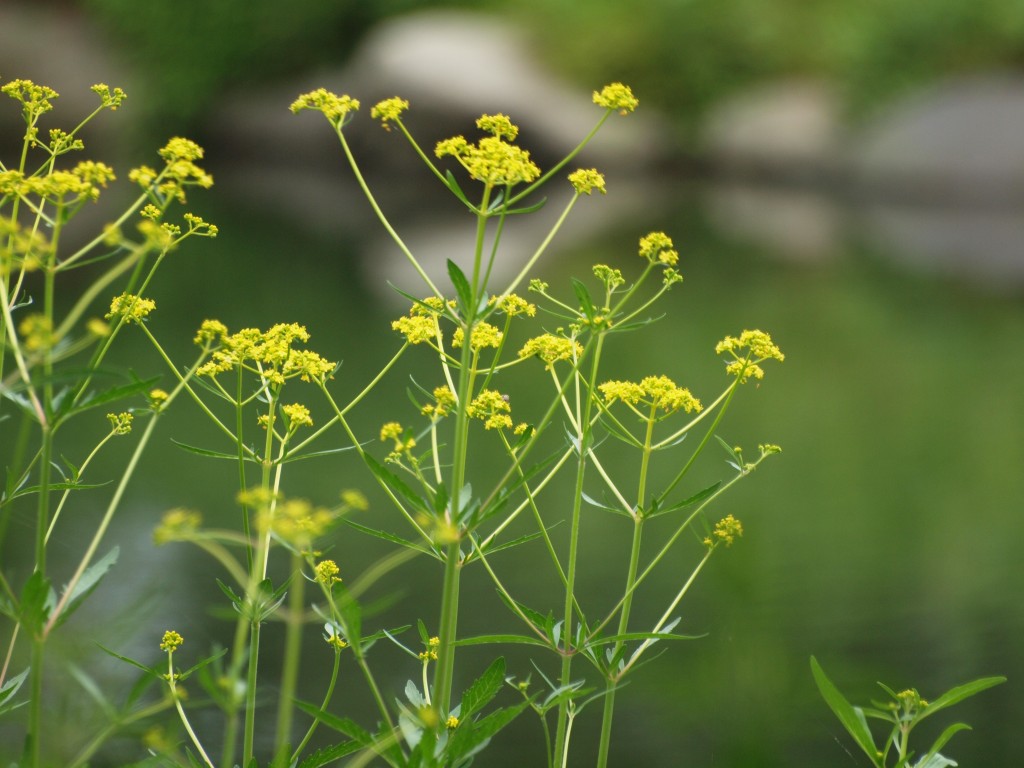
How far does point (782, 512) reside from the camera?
3.29 meters

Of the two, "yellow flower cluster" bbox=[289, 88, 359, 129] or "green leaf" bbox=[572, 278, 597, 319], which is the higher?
"yellow flower cluster" bbox=[289, 88, 359, 129]

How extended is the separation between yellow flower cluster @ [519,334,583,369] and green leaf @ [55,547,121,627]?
331mm

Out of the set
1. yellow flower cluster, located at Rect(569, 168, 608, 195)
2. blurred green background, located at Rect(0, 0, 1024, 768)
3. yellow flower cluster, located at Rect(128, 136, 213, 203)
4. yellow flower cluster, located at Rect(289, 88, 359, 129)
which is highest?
yellow flower cluster, located at Rect(289, 88, 359, 129)

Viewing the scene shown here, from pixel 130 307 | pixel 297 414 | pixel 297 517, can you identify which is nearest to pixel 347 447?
pixel 297 414

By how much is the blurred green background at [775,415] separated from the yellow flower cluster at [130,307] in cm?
21

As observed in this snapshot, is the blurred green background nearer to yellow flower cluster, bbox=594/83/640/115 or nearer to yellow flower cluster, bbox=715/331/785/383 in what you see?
yellow flower cluster, bbox=715/331/785/383

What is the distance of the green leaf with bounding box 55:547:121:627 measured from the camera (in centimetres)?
71

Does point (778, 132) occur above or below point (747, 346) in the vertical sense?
above

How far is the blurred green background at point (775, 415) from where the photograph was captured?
6.89 feet

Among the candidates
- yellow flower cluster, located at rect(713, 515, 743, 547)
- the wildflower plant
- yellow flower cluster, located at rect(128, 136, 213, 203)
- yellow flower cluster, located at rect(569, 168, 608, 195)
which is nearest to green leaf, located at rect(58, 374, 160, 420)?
the wildflower plant

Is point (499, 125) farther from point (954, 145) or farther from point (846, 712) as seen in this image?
point (954, 145)

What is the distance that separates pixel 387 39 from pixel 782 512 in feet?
27.9

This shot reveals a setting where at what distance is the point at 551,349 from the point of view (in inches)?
37.6

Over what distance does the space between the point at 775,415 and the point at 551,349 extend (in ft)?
10.9
